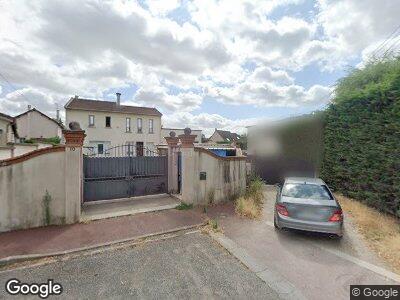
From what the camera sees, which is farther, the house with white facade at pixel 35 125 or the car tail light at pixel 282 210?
the house with white facade at pixel 35 125

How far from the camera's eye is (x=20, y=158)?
5.79m

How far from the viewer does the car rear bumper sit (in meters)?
5.21

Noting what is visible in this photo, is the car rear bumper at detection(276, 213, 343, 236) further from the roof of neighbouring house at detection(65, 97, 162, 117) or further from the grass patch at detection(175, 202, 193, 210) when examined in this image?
the roof of neighbouring house at detection(65, 97, 162, 117)

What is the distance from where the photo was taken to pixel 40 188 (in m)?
5.98

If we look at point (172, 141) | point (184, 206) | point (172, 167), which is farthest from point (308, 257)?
point (172, 141)

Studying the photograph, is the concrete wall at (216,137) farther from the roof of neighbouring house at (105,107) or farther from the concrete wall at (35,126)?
the concrete wall at (35,126)

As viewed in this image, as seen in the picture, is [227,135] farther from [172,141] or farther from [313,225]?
[313,225]

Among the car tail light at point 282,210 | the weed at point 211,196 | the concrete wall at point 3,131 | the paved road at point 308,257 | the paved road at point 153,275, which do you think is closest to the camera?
the paved road at point 153,275

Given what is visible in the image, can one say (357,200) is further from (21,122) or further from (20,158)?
(21,122)

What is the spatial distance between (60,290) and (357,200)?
9271 millimetres

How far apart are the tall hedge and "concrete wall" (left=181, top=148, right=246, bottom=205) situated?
3933 millimetres

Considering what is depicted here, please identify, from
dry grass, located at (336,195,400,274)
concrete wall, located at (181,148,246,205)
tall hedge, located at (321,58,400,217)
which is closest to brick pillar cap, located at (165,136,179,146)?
concrete wall, located at (181,148,246,205)

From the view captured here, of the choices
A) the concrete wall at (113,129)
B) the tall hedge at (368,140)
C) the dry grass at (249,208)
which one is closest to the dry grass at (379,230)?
the tall hedge at (368,140)

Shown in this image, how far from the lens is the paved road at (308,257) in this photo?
3896mm
